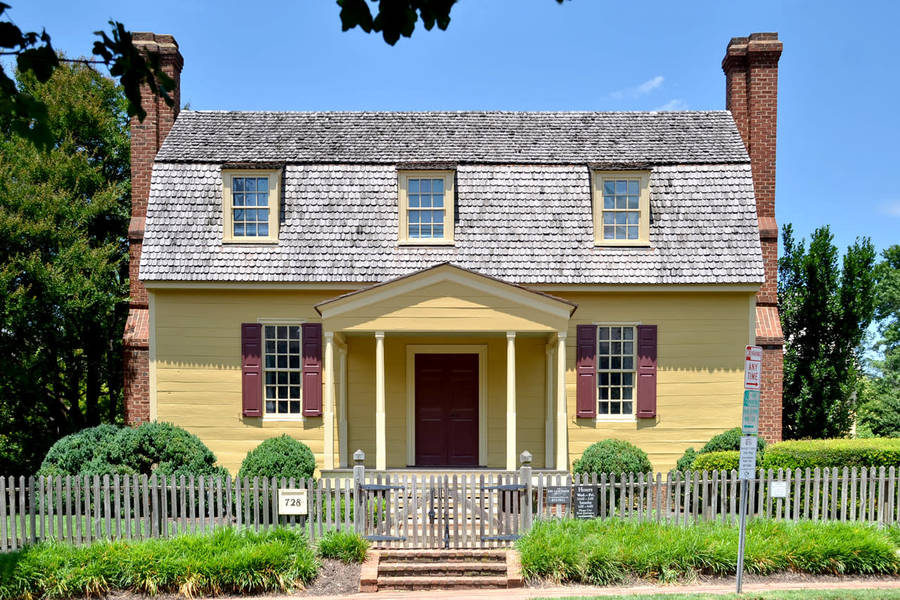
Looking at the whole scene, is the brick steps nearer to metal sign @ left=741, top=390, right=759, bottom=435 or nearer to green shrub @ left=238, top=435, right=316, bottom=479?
green shrub @ left=238, top=435, right=316, bottom=479

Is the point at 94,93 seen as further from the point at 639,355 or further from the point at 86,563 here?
the point at 639,355

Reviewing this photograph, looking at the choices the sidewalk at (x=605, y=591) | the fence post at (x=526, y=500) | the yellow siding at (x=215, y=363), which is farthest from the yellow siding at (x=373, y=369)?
the sidewalk at (x=605, y=591)

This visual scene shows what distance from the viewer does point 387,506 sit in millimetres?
10961

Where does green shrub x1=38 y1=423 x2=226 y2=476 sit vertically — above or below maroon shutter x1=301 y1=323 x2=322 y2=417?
below

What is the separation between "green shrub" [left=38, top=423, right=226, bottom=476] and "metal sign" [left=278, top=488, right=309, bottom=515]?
2.15 meters

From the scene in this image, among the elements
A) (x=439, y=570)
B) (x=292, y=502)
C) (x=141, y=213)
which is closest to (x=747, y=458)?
(x=439, y=570)

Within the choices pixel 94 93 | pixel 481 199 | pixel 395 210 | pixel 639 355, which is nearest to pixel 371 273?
pixel 395 210

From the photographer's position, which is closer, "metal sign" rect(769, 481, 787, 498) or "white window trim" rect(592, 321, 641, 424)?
"metal sign" rect(769, 481, 787, 498)

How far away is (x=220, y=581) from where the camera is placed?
972cm

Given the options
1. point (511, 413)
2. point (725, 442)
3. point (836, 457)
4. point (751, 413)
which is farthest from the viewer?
point (725, 442)

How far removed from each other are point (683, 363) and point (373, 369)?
6345 mm

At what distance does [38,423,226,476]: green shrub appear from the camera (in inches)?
488

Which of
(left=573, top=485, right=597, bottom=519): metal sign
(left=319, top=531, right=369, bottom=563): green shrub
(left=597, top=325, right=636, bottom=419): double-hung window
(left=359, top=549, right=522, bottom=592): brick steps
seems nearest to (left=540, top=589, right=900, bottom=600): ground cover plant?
(left=359, top=549, right=522, bottom=592): brick steps

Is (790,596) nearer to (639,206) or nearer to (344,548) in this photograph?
(344,548)
